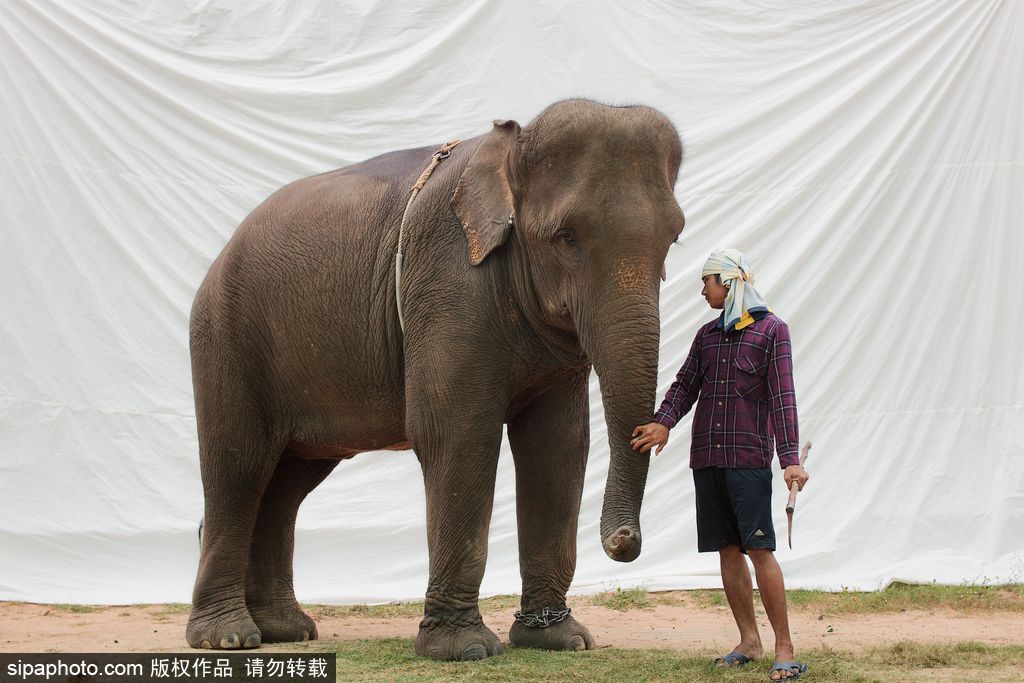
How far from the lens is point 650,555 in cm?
779

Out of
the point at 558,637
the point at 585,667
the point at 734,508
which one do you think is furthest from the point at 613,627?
the point at 734,508

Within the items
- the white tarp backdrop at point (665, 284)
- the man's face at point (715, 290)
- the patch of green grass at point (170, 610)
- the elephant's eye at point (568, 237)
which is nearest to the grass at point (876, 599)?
the white tarp backdrop at point (665, 284)

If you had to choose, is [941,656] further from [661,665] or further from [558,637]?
[558,637]

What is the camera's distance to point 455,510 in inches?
190

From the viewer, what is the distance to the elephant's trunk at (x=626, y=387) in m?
4.34

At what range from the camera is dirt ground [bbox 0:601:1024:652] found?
5.60 metres

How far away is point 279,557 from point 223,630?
0.51m

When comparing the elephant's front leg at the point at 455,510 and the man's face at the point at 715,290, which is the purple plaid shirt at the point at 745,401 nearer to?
the man's face at the point at 715,290

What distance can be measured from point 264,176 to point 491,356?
3.83 meters

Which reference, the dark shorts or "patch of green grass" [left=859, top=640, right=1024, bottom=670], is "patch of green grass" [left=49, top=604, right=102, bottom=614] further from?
"patch of green grass" [left=859, top=640, right=1024, bottom=670]

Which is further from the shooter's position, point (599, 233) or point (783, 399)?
point (599, 233)

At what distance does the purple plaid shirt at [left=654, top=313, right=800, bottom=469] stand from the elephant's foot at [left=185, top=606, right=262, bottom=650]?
1927 millimetres

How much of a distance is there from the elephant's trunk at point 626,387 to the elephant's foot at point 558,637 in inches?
37.6

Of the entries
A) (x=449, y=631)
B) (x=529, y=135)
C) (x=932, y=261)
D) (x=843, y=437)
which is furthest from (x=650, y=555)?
(x=529, y=135)
